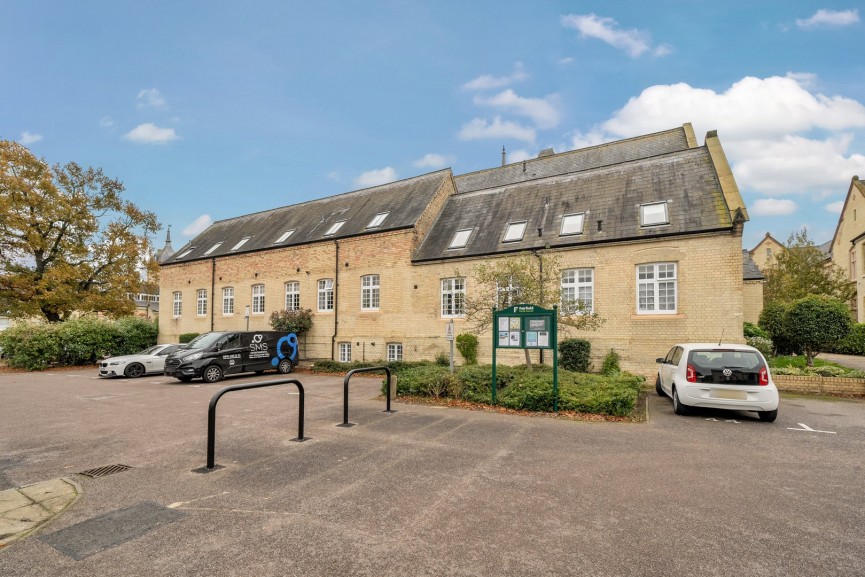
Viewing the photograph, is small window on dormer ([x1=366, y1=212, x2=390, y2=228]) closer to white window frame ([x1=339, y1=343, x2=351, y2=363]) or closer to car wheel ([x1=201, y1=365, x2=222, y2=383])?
white window frame ([x1=339, y1=343, x2=351, y2=363])

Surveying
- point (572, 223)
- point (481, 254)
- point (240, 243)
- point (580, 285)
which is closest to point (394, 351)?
point (481, 254)

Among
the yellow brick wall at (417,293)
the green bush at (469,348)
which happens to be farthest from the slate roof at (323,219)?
the green bush at (469,348)

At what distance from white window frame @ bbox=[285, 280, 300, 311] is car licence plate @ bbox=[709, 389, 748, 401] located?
63.1ft

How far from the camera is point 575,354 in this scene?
50.1ft

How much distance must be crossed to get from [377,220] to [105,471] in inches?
698

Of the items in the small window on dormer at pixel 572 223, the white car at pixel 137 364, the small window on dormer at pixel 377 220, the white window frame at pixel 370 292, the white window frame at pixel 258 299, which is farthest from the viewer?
the white window frame at pixel 258 299

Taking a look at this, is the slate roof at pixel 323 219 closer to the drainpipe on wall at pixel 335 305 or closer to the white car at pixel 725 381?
the drainpipe on wall at pixel 335 305

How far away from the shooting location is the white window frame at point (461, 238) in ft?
63.3

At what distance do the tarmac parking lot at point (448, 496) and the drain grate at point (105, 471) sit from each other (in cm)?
12

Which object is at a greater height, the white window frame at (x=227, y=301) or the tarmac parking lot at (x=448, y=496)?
the white window frame at (x=227, y=301)

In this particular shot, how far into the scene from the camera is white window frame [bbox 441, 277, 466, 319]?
1848 centimetres

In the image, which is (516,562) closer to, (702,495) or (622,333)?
(702,495)

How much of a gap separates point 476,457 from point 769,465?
3665 millimetres

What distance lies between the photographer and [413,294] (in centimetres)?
1977
